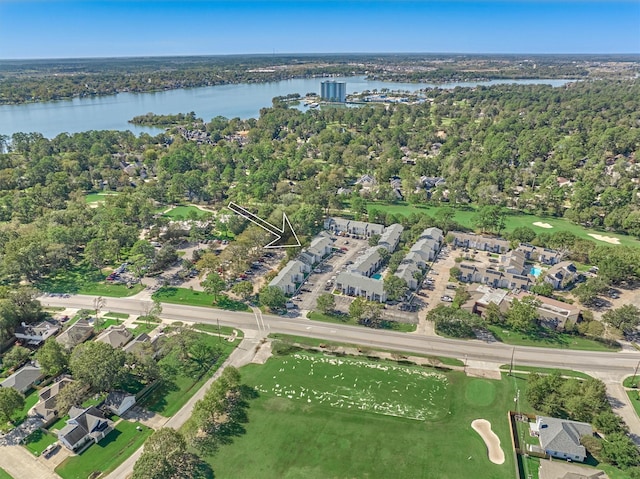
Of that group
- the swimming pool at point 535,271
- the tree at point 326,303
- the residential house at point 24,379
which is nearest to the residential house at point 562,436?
the tree at point 326,303

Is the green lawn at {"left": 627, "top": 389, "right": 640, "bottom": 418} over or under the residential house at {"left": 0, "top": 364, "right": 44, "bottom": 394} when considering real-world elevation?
under

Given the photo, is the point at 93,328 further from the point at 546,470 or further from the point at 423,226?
the point at 423,226

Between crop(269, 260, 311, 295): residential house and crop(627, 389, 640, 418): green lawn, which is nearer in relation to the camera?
crop(627, 389, 640, 418): green lawn

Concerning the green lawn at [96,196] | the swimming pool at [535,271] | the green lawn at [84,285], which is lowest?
the green lawn at [84,285]

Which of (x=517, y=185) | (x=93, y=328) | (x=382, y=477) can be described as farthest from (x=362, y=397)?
(x=517, y=185)

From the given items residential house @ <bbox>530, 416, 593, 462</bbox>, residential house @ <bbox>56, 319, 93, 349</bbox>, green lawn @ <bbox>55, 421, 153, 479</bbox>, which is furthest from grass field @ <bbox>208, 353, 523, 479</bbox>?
residential house @ <bbox>56, 319, 93, 349</bbox>

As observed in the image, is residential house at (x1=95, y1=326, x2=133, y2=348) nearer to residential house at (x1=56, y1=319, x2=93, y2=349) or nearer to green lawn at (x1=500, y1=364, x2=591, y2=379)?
residential house at (x1=56, y1=319, x2=93, y2=349)

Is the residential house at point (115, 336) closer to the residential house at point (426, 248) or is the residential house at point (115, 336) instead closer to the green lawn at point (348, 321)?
the green lawn at point (348, 321)
